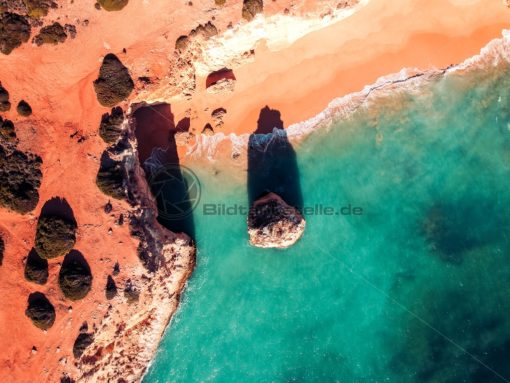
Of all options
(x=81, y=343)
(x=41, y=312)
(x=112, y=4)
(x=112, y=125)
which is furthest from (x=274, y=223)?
(x=112, y=4)

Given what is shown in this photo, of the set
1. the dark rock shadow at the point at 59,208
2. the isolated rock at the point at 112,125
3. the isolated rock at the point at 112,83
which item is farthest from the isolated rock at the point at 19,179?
the isolated rock at the point at 112,83

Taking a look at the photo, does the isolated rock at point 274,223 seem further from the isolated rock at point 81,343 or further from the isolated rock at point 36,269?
the isolated rock at point 36,269

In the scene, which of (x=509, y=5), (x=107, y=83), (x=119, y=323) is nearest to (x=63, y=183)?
(x=107, y=83)

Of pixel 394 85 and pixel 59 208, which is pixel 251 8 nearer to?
pixel 394 85

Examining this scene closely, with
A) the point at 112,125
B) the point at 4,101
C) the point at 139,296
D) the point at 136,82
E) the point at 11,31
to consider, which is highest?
the point at 11,31

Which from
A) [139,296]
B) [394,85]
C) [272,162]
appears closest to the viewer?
[139,296]

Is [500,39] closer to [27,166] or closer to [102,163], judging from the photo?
[102,163]

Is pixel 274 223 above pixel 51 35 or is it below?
below
